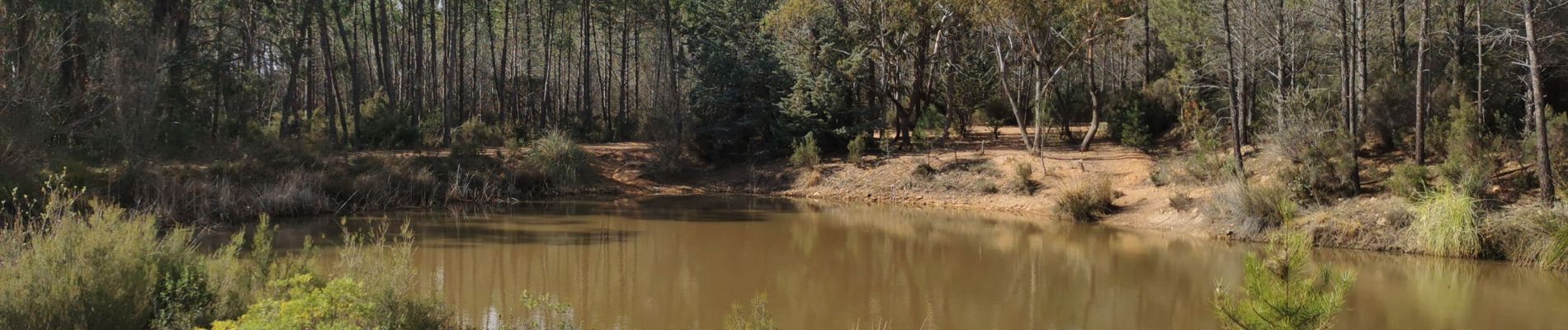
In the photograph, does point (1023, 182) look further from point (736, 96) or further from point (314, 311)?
point (314, 311)

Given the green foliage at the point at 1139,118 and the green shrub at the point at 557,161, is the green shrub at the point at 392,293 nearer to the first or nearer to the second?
the green shrub at the point at 557,161

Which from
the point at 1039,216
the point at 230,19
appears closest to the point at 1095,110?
the point at 1039,216

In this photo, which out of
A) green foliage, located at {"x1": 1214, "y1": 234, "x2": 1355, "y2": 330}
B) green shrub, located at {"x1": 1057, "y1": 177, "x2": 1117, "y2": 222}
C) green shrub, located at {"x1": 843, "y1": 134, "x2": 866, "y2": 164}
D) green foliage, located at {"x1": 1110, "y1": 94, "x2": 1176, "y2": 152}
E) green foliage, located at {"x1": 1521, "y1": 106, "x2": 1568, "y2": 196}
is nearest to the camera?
green foliage, located at {"x1": 1214, "y1": 234, "x2": 1355, "y2": 330}

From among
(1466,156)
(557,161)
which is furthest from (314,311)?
(557,161)

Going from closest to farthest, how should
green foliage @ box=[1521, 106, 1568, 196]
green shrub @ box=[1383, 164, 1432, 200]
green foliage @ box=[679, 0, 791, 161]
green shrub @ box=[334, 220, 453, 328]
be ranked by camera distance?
green shrub @ box=[334, 220, 453, 328] → green shrub @ box=[1383, 164, 1432, 200] → green foliage @ box=[1521, 106, 1568, 196] → green foliage @ box=[679, 0, 791, 161]

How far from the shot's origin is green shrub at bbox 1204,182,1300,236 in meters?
A: 16.5

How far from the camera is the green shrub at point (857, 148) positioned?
87.6 feet

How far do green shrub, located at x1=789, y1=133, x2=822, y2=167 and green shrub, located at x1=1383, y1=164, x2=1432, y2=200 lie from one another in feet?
45.8

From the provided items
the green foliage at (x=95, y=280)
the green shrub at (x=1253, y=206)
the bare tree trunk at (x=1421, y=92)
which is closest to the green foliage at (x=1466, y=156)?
the bare tree trunk at (x=1421, y=92)

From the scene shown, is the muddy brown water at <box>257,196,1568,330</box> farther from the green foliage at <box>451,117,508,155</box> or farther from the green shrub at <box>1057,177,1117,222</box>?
the green foliage at <box>451,117,508,155</box>

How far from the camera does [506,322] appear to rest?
9.16 metres

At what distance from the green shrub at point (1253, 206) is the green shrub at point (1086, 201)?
304 centimetres

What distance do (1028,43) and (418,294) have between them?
20.5 meters

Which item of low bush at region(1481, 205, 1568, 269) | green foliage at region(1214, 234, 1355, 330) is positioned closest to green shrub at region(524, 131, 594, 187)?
low bush at region(1481, 205, 1568, 269)
